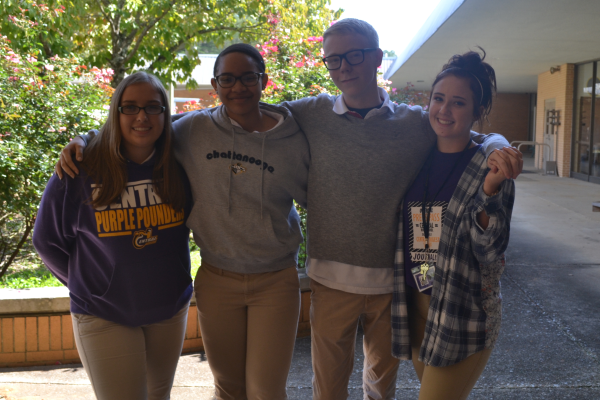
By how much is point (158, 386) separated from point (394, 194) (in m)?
1.37

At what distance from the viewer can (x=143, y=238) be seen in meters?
2.18

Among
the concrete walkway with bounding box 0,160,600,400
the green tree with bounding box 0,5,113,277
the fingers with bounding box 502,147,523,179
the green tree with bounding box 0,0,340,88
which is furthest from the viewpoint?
the green tree with bounding box 0,0,340,88

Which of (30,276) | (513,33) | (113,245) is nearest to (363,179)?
(113,245)

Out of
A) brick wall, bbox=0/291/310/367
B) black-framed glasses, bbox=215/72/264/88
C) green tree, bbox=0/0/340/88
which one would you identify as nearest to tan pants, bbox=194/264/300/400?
black-framed glasses, bbox=215/72/264/88

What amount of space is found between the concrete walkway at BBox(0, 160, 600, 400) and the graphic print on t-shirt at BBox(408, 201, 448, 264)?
1.41 meters

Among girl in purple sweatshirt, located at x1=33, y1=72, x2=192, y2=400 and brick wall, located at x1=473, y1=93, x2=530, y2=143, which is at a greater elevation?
brick wall, located at x1=473, y1=93, x2=530, y2=143

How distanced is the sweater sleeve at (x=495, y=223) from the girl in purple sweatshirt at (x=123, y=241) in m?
1.24

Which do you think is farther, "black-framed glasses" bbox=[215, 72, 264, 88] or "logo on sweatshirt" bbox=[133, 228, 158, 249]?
"black-framed glasses" bbox=[215, 72, 264, 88]

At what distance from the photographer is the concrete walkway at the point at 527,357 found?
331 cm

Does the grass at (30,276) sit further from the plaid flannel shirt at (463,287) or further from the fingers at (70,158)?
the plaid flannel shirt at (463,287)

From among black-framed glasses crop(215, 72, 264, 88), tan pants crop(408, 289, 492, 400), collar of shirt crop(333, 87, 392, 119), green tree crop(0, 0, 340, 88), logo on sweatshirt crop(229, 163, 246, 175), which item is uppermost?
green tree crop(0, 0, 340, 88)

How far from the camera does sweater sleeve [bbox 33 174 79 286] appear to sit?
215 centimetres

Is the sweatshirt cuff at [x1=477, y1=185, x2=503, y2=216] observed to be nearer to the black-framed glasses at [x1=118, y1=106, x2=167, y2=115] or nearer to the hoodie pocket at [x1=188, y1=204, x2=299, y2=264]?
the hoodie pocket at [x1=188, y1=204, x2=299, y2=264]

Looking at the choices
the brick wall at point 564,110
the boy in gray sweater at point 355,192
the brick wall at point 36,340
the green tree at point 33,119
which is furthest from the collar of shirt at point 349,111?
the brick wall at point 564,110
